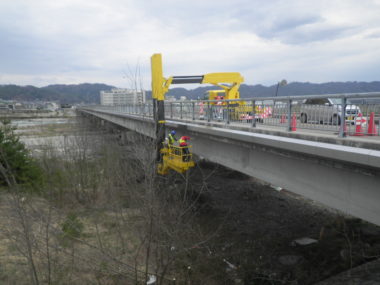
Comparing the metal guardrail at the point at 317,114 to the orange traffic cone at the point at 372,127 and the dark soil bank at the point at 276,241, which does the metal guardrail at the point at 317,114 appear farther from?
the dark soil bank at the point at 276,241

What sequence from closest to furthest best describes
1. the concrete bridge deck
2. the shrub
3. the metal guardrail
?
1. the concrete bridge deck
2. the metal guardrail
3. the shrub

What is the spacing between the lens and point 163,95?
13539 mm

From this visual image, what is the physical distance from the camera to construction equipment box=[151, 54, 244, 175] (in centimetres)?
1039

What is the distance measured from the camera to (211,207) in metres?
12.8

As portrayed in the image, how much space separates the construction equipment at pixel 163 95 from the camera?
1039cm

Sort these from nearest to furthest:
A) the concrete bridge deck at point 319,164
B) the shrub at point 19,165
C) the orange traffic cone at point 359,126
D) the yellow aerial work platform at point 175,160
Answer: the concrete bridge deck at point 319,164
the orange traffic cone at point 359,126
the yellow aerial work platform at point 175,160
the shrub at point 19,165

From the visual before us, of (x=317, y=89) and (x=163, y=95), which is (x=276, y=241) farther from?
(x=317, y=89)

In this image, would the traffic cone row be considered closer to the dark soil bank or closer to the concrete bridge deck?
the concrete bridge deck

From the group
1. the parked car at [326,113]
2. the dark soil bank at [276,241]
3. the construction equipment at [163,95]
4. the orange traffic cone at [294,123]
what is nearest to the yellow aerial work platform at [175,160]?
the construction equipment at [163,95]

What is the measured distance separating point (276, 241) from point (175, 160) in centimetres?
470

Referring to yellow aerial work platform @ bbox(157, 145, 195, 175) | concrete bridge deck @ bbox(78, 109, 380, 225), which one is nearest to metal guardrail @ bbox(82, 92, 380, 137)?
concrete bridge deck @ bbox(78, 109, 380, 225)

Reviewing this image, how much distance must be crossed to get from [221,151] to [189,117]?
501 cm

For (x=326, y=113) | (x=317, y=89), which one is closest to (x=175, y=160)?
(x=326, y=113)

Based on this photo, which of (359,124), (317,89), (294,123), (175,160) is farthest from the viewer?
(317,89)
